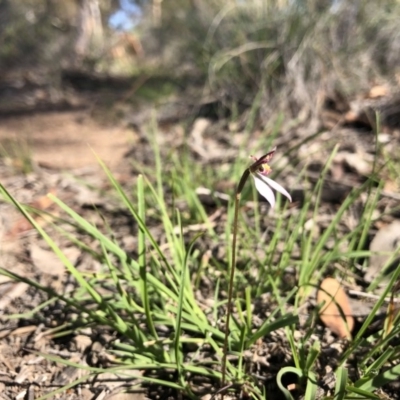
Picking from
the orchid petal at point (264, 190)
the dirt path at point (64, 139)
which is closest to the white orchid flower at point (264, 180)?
the orchid petal at point (264, 190)

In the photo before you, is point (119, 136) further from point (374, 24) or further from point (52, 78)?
point (52, 78)

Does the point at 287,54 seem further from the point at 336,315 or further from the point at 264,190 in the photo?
the point at 264,190

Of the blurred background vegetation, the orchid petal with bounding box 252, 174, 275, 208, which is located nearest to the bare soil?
the blurred background vegetation

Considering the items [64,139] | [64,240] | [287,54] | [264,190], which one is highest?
[287,54]

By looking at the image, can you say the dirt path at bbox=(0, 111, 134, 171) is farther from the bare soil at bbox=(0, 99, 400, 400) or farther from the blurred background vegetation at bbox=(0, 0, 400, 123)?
the blurred background vegetation at bbox=(0, 0, 400, 123)

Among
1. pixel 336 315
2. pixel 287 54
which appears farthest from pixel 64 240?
pixel 287 54

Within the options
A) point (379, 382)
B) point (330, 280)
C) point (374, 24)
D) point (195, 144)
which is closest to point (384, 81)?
point (374, 24)

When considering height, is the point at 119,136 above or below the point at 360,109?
A: below
